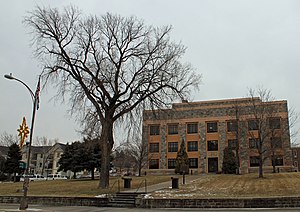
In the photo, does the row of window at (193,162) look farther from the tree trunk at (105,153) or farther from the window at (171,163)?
the tree trunk at (105,153)

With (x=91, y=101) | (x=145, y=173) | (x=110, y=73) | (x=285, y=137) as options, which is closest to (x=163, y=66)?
(x=110, y=73)

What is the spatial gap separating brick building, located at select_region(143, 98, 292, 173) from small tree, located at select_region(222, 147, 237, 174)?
2.45 metres

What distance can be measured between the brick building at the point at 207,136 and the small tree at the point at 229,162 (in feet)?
8.03

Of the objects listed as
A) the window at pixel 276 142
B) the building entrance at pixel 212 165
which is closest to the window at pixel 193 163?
the building entrance at pixel 212 165

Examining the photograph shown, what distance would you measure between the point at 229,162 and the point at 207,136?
852 centimetres

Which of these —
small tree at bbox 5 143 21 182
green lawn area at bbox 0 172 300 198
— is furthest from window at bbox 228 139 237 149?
small tree at bbox 5 143 21 182

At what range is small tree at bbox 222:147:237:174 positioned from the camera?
49156mm

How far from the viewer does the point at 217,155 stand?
184 ft

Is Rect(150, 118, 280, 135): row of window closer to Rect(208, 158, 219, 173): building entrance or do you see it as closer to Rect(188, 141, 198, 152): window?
Rect(188, 141, 198, 152): window

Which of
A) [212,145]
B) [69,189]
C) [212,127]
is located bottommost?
[69,189]

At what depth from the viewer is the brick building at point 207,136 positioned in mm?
52125

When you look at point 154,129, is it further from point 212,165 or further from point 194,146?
point 212,165

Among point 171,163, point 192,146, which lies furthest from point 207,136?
point 171,163

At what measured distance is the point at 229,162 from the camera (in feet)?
163
